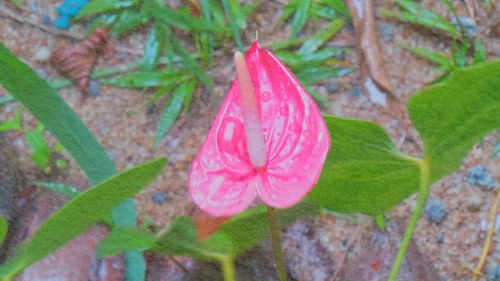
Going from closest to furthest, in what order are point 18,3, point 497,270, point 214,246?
point 214,246 < point 497,270 < point 18,3

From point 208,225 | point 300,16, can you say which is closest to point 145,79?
point 300,16

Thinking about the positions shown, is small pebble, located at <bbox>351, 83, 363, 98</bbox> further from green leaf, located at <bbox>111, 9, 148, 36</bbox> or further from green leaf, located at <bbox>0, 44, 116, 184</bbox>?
green leaf, located at <bbox>0, 44, 116, 184</bbox>

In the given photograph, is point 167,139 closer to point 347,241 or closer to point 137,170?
point 347,241

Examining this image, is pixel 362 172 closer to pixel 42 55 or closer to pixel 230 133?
pixel 230 133

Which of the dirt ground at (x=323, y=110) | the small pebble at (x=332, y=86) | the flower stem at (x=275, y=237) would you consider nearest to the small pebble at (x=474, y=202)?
the dirt ground at (x=323, y=110)

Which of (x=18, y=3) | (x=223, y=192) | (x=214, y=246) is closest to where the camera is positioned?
(x=223, y=192)

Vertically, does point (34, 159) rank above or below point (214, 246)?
below

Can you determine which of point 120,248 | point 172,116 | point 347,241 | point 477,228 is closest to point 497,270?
point 477,228

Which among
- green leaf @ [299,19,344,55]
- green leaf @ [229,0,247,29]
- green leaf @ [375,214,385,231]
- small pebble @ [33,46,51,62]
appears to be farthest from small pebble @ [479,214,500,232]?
small pebble @ [33,46,51,62]
